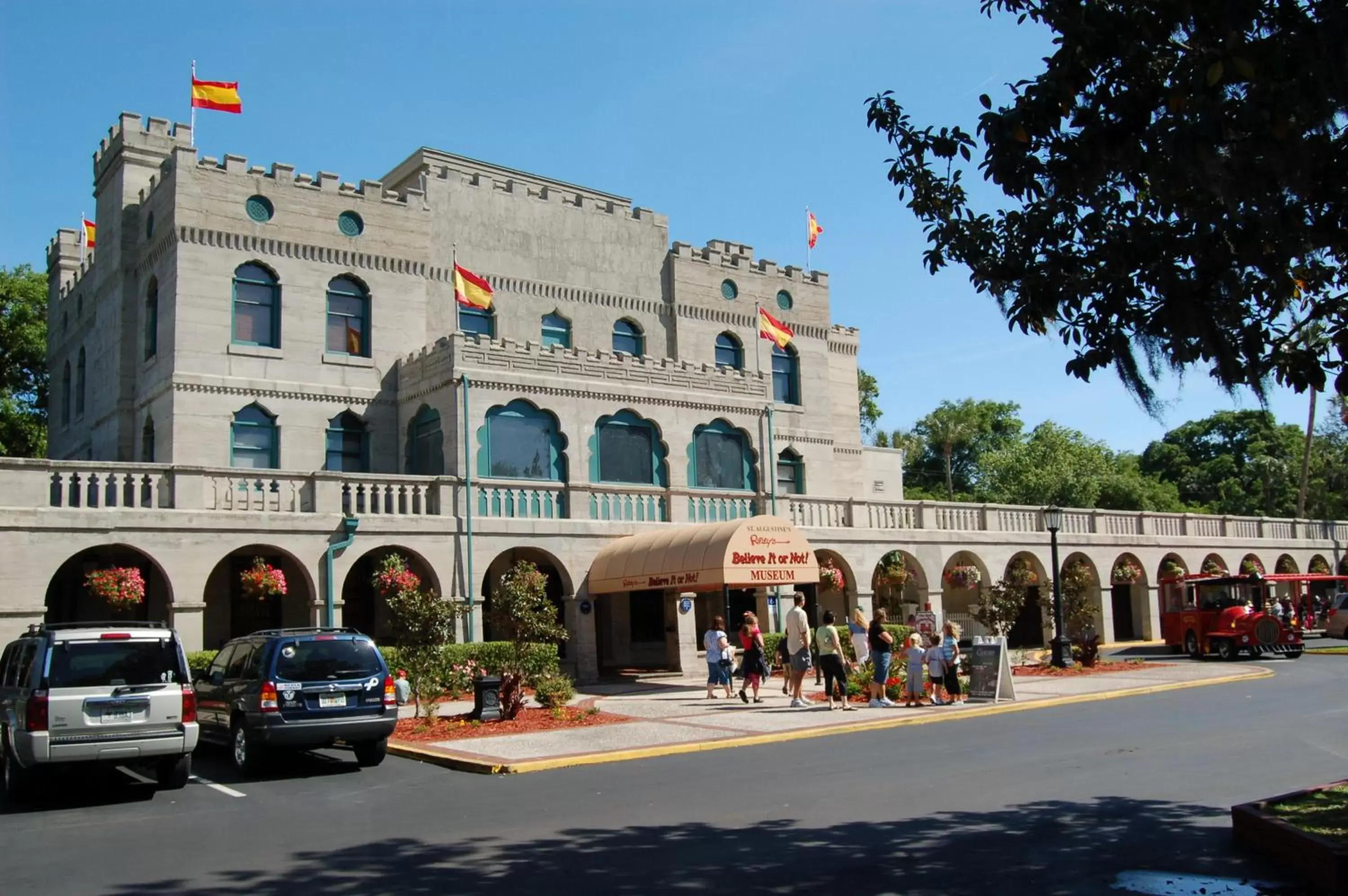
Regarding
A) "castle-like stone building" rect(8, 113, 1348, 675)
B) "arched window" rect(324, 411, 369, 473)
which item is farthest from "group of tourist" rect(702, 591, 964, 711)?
"arched window" rect(324, 411, 369, 473)

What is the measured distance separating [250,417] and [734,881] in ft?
73.5

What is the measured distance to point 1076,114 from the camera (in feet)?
26.6

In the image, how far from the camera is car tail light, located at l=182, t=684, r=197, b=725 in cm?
1301

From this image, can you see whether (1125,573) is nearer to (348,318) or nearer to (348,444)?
(348,444)

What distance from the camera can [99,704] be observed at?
1259 centimetres

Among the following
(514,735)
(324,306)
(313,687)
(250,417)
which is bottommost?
(514,735)

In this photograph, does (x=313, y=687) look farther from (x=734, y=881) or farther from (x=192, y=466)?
(x=192, y=466)

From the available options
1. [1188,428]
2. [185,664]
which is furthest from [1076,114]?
[1188,428]

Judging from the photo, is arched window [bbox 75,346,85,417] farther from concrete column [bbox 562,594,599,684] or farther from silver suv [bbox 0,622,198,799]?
silver suv [bbox 0,622,198,799]

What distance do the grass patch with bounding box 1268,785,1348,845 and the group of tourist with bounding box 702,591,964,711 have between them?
10945 millimetres

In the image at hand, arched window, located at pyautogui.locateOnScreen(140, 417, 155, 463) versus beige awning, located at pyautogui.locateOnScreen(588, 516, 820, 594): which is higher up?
arched window, located at pyautogui.locateOnScreen(140, 417, 155, 463)

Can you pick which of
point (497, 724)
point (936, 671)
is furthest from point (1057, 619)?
point (497, 724)

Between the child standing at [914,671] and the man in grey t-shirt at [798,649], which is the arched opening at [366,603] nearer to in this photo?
the man in grey t-shirt at [798,649]

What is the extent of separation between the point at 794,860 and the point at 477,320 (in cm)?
2442
